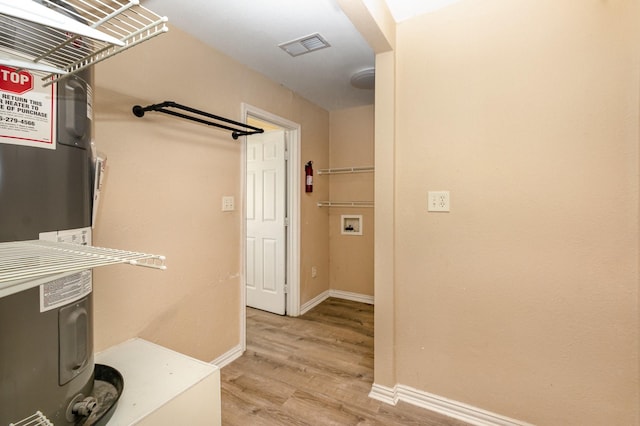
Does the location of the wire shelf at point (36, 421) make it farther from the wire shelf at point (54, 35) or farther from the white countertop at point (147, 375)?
the wire shelf at point (54, 35)

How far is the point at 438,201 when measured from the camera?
173cm

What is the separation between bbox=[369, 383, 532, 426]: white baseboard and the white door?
5.26ft

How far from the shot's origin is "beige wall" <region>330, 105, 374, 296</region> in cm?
357

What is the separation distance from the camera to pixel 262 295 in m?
3.36

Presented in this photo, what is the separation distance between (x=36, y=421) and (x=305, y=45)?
232 centimetres

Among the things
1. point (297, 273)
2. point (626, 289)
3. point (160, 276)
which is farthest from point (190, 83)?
point (626, 289)

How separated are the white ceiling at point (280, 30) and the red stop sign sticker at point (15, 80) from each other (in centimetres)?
124

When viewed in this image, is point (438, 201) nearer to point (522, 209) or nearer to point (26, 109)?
point (522, 209)

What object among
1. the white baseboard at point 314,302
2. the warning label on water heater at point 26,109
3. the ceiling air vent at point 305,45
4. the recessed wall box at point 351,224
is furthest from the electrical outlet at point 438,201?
the white baseboard at point 314,302

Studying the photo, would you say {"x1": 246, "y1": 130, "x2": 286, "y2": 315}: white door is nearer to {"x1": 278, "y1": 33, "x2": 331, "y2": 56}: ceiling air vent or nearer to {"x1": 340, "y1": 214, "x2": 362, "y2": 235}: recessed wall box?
{"x1": 340, "y1": 214, "x2": 362, "y2": 235}: recessed wall box

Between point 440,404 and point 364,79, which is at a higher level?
→ point 364,79

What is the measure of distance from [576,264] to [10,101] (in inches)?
86.5

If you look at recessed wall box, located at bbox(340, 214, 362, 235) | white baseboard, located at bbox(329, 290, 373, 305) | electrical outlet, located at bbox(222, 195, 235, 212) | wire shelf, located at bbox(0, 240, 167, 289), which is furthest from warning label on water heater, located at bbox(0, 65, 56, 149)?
white baseboard, located at bbox(329, 290, 373, 305)

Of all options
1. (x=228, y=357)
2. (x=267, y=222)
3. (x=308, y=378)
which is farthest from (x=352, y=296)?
(x=228, y=357)
